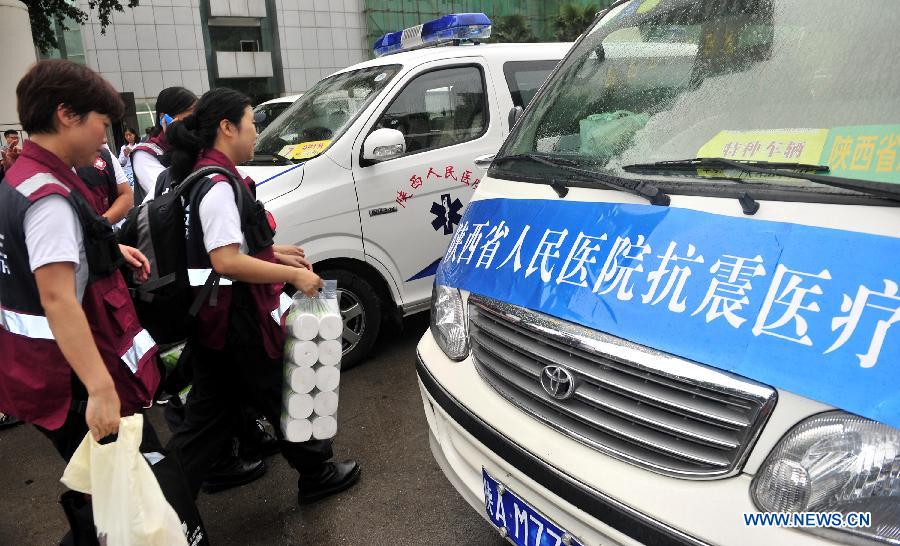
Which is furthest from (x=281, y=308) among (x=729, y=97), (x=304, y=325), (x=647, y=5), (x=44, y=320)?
(x=647, y=5)

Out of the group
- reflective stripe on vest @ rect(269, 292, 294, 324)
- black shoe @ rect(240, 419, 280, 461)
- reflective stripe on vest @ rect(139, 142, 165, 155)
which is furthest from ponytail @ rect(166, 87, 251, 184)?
reflective stripe on vest @ rect(139, 142, 165, 155)

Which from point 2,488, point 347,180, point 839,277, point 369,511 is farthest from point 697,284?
point 2,488

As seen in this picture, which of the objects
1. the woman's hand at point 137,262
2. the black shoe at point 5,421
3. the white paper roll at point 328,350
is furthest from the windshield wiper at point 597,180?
the black shoe at point 5,421

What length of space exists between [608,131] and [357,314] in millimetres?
2088

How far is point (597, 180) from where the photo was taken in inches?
73.5

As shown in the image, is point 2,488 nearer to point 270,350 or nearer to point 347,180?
point 270,350

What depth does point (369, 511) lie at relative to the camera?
8.48 feet

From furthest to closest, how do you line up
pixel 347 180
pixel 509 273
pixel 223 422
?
1. pixel 347 180
2. pixel 223 422
3. pixel 509 273

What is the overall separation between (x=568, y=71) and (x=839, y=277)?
1658 mm

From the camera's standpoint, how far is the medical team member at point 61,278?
1.62 metres

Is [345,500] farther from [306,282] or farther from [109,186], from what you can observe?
[109,186]

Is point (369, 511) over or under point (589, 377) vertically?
under

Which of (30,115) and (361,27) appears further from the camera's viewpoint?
(361,27)

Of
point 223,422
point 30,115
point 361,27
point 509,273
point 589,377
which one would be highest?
point 361,27
